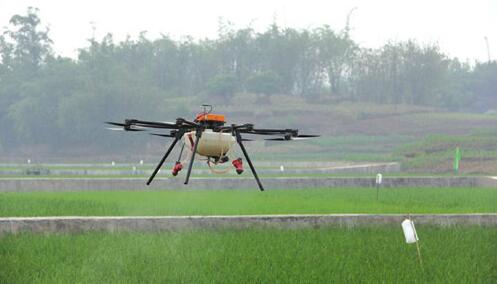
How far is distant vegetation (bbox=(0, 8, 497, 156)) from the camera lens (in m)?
89.9

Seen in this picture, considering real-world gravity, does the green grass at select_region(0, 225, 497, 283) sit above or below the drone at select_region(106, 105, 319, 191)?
below

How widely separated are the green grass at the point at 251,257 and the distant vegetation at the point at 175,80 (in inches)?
2963

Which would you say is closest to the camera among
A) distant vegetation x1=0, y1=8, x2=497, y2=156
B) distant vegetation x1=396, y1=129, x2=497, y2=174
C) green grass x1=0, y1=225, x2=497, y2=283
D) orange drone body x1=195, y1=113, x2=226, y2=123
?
orange drone body x1=195, y1=113, x2=226, y2=123

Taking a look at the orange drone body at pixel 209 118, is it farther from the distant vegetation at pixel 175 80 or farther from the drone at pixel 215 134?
the distant vegetation at pixel 175 80

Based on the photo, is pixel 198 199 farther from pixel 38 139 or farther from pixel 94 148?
pixel 38 139

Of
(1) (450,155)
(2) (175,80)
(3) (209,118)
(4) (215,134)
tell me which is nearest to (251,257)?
(4) (215,134)

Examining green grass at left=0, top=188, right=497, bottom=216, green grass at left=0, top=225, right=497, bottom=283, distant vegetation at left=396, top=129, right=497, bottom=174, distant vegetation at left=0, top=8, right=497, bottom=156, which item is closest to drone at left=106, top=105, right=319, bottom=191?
green grass at left=0, top=225, right=497, bottom=283

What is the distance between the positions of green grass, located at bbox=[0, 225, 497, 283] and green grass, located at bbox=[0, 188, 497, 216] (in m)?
3.74

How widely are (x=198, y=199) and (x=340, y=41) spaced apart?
336 ft

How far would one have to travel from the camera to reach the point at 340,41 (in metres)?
122

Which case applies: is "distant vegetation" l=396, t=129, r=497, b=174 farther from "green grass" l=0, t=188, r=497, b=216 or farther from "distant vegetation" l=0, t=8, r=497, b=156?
"distant vegetation" l=0, t=8, r=497, b=156

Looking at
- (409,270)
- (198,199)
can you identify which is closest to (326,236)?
(409,270)

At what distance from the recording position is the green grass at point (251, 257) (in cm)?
996

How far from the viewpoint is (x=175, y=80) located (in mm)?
119875
